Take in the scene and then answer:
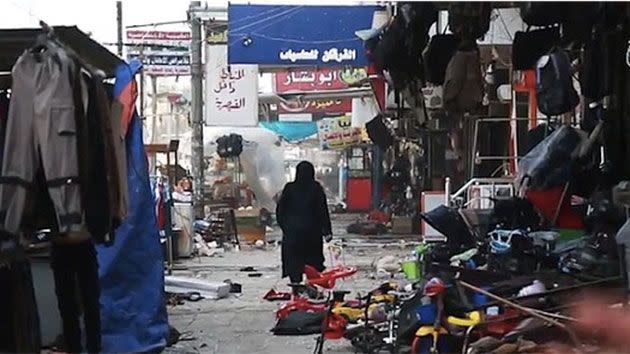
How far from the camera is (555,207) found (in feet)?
28.9

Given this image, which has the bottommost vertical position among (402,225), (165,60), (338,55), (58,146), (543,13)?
(402,225)

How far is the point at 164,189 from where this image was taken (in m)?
15.2

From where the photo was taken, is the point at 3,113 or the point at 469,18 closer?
the point at 3,113

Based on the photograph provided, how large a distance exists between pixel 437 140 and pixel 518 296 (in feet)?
50.4

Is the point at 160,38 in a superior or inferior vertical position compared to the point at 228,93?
superior

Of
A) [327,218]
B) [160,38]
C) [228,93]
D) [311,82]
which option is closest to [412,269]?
[327,218]

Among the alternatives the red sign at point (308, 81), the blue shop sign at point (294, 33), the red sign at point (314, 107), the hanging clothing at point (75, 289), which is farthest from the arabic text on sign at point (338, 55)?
the red sign at point (314, 107)

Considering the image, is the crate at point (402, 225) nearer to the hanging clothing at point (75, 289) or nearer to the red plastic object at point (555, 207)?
the red plastic object at point (555, 207)

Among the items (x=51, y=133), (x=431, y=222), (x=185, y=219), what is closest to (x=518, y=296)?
(x=431, y=222)

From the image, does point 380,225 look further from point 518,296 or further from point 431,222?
point 518,296

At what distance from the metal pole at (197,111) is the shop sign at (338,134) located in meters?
9.97

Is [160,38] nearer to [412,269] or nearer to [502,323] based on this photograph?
[412,269]

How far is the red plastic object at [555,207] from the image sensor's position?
8.71 m

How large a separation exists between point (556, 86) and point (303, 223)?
4263mm
